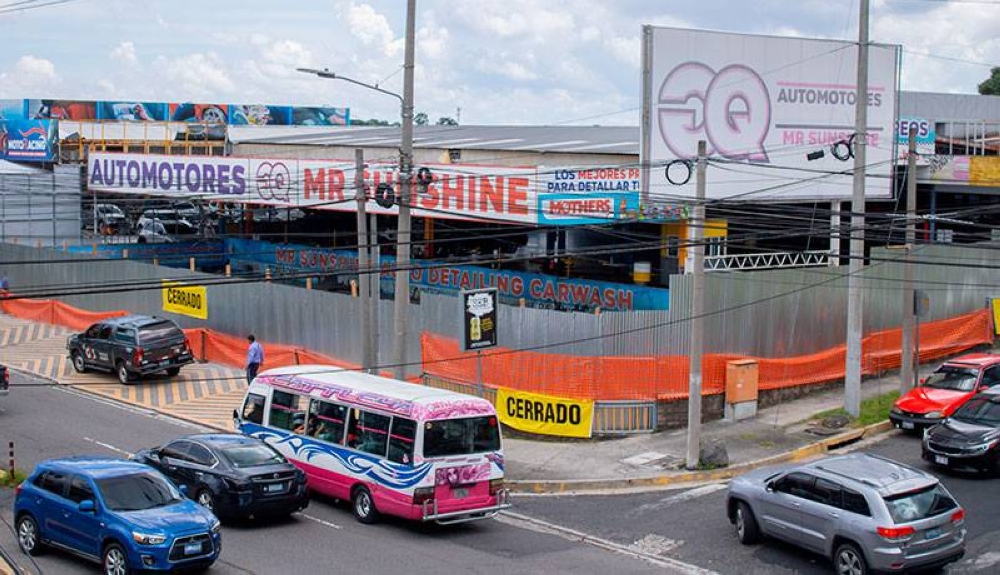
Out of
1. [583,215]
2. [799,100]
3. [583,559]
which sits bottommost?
[583,559]

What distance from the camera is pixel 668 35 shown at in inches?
1168

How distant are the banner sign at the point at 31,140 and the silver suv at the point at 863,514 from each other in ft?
161

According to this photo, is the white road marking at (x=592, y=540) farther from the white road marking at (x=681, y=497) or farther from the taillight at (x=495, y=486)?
the white road marking at (x=681, y=497)

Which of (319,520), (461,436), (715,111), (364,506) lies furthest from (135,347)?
(715,111)

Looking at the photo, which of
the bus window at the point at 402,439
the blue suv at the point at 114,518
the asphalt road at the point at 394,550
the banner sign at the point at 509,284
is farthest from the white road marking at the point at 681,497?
the banner sign at the point at 509,284

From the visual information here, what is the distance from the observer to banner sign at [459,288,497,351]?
22812 millimetres

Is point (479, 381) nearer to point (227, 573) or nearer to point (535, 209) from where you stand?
point (535, 209)

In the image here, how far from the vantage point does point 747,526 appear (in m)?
17.1

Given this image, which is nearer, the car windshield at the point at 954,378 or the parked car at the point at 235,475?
the parked car at the point at 235,475

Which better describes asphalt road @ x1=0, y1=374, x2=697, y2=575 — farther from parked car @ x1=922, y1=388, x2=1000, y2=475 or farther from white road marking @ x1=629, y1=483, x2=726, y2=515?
parked car @ x1=922, y1=388, x2=1000, y2=475

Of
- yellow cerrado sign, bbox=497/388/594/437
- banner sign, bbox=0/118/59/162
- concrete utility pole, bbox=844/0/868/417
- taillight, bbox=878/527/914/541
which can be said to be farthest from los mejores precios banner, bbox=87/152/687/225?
banner sign, bbox=0/118/59/162

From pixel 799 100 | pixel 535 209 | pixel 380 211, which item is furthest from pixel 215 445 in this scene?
pixel 799 100

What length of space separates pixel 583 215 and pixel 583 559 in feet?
44.4

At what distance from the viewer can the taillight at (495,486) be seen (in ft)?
60.7
